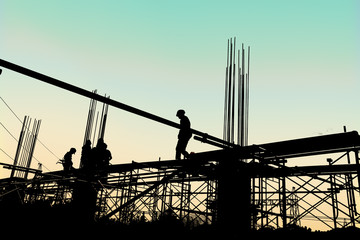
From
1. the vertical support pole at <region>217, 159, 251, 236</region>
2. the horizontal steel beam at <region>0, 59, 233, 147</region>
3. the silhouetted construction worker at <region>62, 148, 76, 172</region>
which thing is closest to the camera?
the horizontal steel beam at <region>0, 59, 233, 147</region>

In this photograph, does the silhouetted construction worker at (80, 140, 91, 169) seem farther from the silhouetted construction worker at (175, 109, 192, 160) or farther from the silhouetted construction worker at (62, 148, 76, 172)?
the silhouetted construction worker at (175, 109, 192, 160)

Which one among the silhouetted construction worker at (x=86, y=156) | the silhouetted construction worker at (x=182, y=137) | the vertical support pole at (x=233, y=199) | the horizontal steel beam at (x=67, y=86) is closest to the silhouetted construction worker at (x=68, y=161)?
the silhouetted construction worker at (x=86, y=156)

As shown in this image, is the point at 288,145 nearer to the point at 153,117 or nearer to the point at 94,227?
the point at 153,117

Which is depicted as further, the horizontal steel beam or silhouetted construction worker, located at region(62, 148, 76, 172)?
silhouetted construction worker, located at region(62, 148, 76, 172)

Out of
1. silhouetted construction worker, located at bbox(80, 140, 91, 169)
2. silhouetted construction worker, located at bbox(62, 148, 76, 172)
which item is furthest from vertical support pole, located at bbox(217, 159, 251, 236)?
silhouetted construction worker, located at bbox(62, 148, 76, 172)

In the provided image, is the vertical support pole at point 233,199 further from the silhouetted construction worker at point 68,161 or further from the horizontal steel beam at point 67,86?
the silhouetted construction worker at point 68,161

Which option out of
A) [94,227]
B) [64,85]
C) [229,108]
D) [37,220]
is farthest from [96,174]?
[64,85]

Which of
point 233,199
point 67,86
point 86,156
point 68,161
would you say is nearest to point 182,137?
point 233,199

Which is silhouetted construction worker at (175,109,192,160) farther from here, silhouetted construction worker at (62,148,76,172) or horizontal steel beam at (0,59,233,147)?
silhouetted construction worker at (62,148,76,172)

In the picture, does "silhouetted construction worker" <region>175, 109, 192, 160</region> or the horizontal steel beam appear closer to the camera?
the horizontal steel beam

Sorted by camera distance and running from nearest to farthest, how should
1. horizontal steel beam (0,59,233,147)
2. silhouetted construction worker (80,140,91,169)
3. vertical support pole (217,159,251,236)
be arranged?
horizontal steel beam (0,59,233,147)
vertical support pole (217,159,251,236)
silhouetted construction worker (80,140,91,169)

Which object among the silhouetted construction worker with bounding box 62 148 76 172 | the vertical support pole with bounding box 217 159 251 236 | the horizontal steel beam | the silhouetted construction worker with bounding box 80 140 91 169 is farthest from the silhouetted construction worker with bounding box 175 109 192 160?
the silhouetted construction worker with bounding box 62 148 76 172

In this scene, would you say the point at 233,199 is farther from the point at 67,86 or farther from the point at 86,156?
the point at 67,86

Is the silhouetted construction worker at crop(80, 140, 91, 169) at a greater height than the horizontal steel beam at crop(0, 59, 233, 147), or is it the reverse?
the silhouetted construction worker at crop(80, 140, 91, 169)
